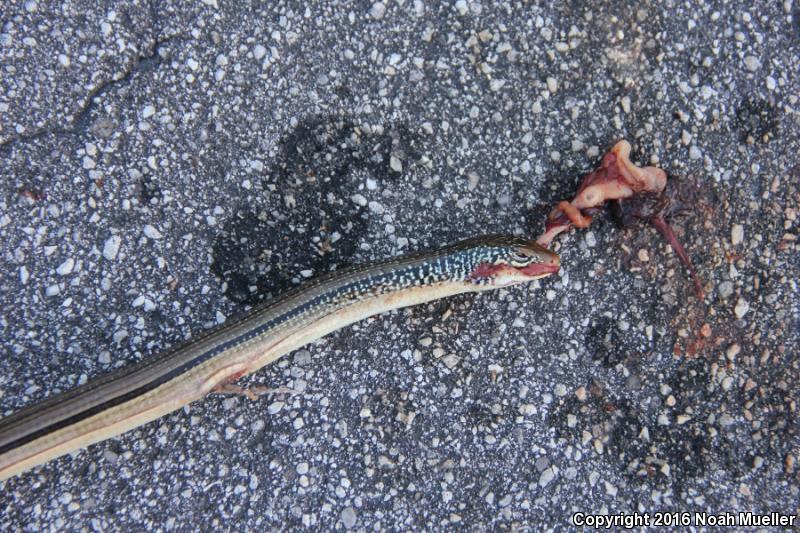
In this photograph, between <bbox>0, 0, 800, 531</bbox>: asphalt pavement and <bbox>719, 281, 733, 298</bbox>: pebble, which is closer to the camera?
<bbox>0, 0, 800, 531</bbox>: asphalt pavement

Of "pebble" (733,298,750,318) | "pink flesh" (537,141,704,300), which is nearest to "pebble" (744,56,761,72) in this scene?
"pink flesh" (537,141,704,300)

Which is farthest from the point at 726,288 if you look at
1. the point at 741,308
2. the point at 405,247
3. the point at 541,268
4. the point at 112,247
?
the point at 112,247

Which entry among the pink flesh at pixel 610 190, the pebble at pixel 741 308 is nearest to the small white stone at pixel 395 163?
the pink flesh at pixel 610 190

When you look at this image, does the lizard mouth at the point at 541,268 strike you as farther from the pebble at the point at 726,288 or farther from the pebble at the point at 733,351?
the pebble at the point at 733,351

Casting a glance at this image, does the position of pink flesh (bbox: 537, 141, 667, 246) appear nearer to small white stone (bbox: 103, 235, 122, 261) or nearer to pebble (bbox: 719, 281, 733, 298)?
pebble (bbox: 719, 281, 733, 298)

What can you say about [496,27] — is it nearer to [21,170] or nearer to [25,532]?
[21,170]

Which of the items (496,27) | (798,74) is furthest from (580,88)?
(798,74)
